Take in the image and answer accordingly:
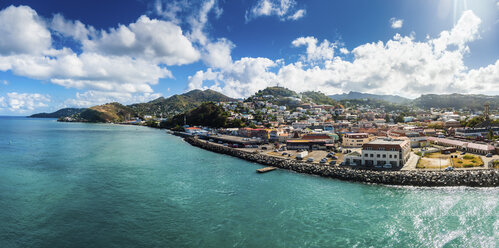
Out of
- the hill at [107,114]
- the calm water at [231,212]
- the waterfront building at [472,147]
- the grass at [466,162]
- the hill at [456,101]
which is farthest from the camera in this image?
the hill at [456,101]

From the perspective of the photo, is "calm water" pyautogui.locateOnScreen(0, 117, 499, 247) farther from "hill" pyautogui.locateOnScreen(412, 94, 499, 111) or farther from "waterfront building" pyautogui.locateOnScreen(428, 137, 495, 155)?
"hill" pyautogui.locateOnScreen(412, 94, 499, 111)

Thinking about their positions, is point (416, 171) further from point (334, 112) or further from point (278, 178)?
point (334, 112)

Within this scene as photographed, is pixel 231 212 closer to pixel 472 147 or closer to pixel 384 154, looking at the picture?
pixel 384 154

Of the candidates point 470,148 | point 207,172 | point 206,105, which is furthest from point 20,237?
point 206,105

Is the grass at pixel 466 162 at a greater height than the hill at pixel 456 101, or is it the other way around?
the hill at pixel 456 101

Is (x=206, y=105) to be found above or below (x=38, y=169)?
above

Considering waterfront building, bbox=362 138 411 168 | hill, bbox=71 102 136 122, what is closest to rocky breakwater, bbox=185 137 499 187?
waterfront building, bbox=362 138 411 168

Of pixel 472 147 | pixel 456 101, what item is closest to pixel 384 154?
pixel 472 147

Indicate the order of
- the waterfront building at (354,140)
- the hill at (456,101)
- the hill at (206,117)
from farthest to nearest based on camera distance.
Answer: the hill at (456,101), the hill at (206,117), the waterfront building at (354,140)

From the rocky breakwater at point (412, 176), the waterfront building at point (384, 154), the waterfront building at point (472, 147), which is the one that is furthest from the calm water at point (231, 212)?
the waterfront building at point (472, 147)

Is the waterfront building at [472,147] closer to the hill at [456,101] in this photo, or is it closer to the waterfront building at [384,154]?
the waterfront building at [384,154]
